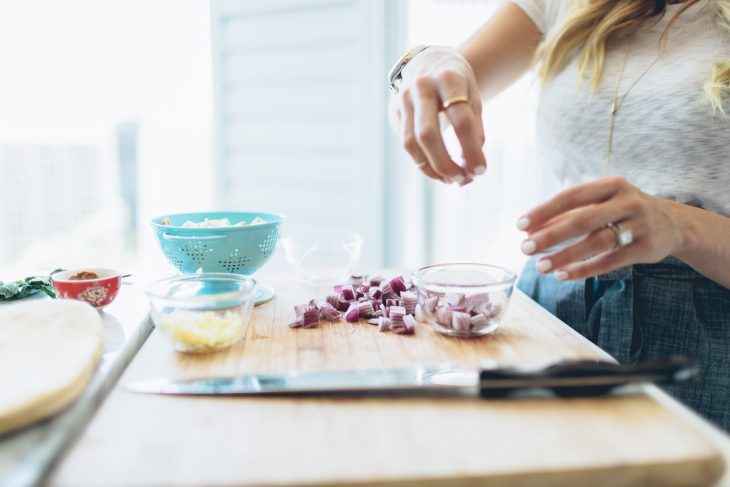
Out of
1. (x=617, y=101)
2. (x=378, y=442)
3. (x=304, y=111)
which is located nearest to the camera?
(x=378, y=442)

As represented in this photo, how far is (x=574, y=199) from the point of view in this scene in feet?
2.41

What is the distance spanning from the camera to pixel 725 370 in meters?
0.91

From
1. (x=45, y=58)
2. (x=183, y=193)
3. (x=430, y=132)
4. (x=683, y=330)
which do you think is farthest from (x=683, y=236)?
(x=45, y=58)

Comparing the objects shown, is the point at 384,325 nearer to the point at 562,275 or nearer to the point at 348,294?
the point at 348,294

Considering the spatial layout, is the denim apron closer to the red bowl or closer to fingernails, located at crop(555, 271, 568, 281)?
fingernails, located at crop(555, 271, 568, 281)

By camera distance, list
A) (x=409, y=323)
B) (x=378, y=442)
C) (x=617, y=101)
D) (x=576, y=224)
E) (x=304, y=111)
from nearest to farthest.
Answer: (x=378, y=442) → (x=576, y=224) → (x=409, y=323) → (x=617, y=101) → (x=304, y=111)

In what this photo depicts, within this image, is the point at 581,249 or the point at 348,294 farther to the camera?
the point at 348,294

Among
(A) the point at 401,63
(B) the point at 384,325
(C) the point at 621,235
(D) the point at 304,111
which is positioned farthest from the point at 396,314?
(D) the point at 304,111

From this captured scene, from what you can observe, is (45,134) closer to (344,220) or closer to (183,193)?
(183,193)

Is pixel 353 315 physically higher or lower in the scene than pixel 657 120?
lower

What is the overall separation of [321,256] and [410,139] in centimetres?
39

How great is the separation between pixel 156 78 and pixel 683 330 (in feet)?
9.27

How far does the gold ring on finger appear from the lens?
735mm

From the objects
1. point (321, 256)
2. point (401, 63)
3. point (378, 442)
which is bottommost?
point (378, 442)
